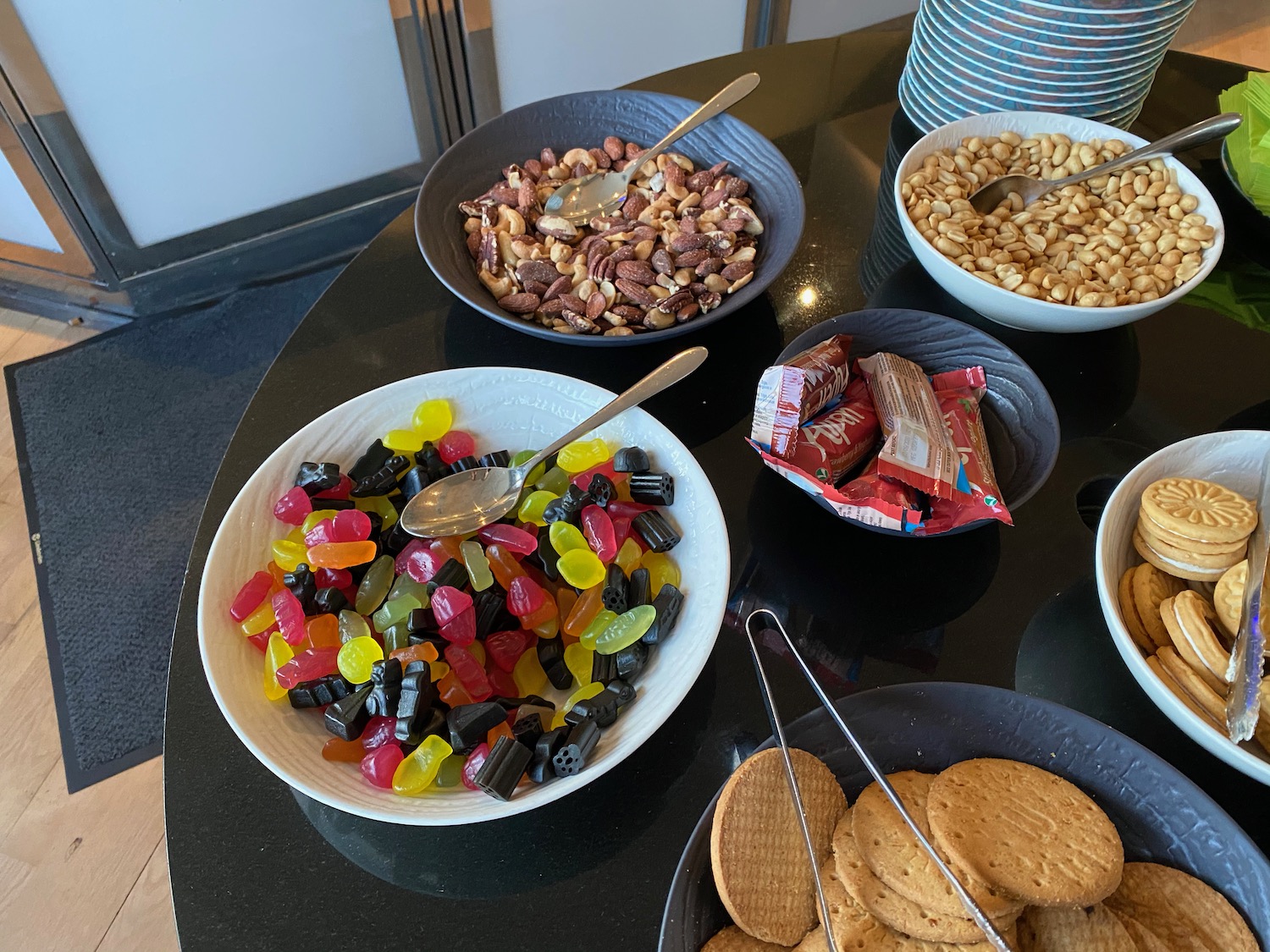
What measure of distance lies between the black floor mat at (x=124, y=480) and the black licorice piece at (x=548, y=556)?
98 centimetres

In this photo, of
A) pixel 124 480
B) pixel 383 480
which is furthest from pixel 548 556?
pixel 124 480

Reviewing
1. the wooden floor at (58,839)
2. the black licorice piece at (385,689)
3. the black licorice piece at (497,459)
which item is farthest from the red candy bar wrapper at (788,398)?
the wooden floor at (58,839)

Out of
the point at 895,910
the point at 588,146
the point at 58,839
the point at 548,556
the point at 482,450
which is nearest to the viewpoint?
the point at 895,910

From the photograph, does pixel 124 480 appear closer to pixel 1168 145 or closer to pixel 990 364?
pixel 990 364

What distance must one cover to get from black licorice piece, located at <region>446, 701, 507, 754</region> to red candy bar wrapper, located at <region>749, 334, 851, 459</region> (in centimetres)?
30

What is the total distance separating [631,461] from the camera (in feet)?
2.46

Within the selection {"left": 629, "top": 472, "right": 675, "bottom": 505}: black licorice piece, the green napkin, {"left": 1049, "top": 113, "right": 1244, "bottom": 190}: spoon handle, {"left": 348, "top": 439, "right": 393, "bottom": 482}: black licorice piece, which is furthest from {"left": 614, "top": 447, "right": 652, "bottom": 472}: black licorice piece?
the green napkin

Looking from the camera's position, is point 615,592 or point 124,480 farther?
point 124,480

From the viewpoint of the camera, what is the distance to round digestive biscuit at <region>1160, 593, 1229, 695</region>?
589mm

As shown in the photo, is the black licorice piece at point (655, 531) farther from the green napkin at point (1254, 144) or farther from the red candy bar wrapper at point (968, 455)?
the green napkin at point (1254, 144)

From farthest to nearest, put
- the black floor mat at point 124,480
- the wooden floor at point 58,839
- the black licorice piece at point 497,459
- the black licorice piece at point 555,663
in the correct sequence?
the black floor mat at point 124,480 → the wooden floor at point 58,839 → the black licorice piece at point 497,459 → the black licorice piece at point 555,663

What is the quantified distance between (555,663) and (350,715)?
6.2 inches

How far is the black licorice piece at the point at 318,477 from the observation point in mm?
729

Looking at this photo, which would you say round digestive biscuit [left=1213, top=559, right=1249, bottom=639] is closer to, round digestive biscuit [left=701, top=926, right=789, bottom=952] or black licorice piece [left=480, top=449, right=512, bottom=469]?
round digestive biscuit [left=701, top=926, right=789, bottom=952]
